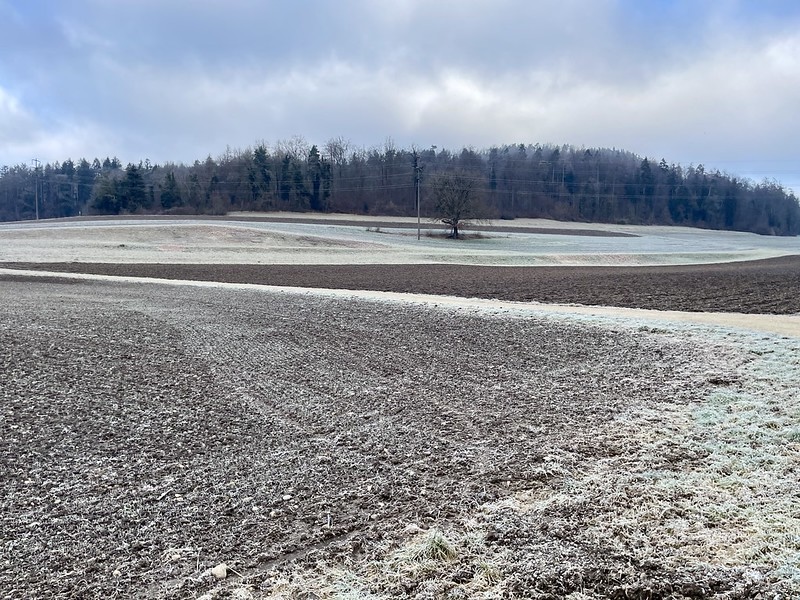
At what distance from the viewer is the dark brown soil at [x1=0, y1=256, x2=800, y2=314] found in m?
20.3

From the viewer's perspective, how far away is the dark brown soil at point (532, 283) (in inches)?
798

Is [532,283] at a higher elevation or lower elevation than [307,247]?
lower

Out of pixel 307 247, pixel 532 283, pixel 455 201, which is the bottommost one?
pixel 532 283

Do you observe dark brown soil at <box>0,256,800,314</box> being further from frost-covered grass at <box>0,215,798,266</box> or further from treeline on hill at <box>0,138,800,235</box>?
treeline on hill at <box>0,138,800,235</box>

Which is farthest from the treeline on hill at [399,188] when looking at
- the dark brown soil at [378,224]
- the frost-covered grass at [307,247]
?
the frost-covered grass at [307,247]

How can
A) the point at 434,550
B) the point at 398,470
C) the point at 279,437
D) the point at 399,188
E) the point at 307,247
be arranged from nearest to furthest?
the point at 434,550 → the point at 398,470 → the point at 279,437 → the point at 307,247 → the point at 399,188

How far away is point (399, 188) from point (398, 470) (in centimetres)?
10523

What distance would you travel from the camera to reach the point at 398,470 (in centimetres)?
552

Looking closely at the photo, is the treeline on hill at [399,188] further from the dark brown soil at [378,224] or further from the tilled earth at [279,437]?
the tilled earth at [279,437]

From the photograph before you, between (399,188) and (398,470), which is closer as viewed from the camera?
(398,470)

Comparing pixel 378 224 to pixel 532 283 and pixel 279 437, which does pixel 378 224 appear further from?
pixel 279 437

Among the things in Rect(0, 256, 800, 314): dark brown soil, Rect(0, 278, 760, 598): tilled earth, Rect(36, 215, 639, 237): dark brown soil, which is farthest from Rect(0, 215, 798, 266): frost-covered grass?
Rect(0, 278, 760, 598): tilled earth

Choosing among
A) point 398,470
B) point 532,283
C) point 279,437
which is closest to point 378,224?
point 532,283

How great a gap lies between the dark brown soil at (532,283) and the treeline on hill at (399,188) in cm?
5660
